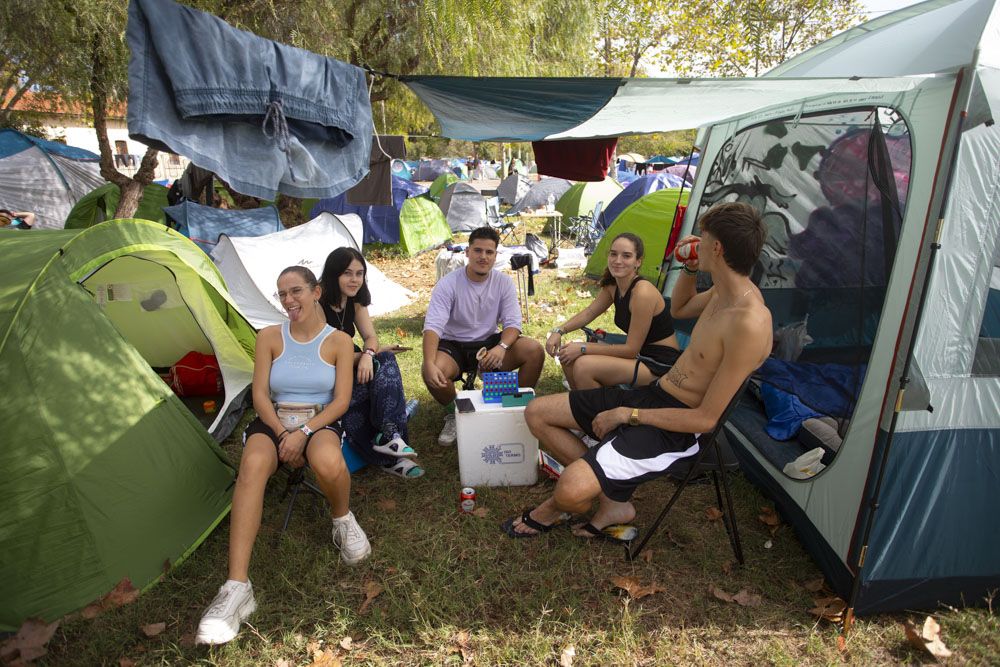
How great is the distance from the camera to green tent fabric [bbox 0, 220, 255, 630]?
2293 millimetres

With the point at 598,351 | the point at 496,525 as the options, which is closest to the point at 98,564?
the point at 496,525

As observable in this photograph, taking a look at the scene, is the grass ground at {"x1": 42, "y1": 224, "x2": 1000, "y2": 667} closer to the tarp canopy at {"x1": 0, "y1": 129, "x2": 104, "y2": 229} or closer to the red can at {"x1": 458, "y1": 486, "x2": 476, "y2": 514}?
the red can at {"x1": 458, "y1": 486, "x2": 476, "y2": 514}

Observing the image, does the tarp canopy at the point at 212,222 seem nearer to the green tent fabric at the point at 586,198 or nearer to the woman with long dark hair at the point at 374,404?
the woman with long dark hair at the point at 374,404

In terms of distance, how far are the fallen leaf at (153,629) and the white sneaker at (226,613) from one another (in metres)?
0.15

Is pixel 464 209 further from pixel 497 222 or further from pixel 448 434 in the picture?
pixel 448 434

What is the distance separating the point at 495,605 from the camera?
2477 mm

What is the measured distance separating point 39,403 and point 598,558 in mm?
2422

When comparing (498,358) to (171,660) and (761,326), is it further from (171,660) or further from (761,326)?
(171,660)

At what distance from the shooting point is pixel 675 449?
8.51 feet

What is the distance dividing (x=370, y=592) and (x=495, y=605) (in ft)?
1.75

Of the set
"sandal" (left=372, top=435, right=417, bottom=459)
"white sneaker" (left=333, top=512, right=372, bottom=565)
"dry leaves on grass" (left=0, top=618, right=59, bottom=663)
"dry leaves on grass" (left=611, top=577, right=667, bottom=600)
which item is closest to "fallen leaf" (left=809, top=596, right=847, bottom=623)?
"dry leaves on grass" (left=611, top=577, right=667, bottom=600)

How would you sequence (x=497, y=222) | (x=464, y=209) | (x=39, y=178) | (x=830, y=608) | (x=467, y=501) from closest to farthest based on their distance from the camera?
(x=830, y=608), (x=467, y=501), (x=39, y=178), (x=497, y=222), (x=464, y=209)

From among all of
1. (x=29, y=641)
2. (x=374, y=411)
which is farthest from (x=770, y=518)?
(x=29, y=641)

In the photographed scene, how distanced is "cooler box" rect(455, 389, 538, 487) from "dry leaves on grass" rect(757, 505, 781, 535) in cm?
118
